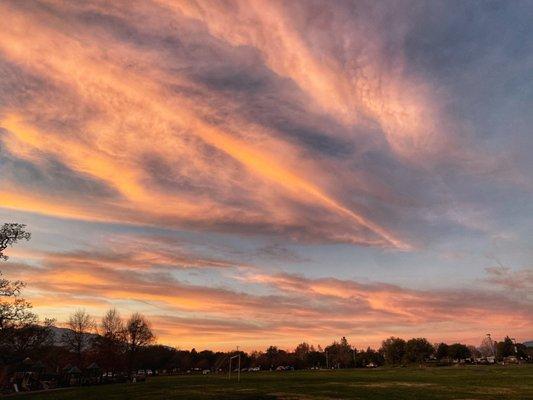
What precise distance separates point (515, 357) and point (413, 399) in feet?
631

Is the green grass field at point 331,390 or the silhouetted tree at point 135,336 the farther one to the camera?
the silhouetted tree at point 135,336

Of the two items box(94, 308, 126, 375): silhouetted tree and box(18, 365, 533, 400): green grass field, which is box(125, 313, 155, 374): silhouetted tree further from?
box(18, 365, 533, 400): green grass field

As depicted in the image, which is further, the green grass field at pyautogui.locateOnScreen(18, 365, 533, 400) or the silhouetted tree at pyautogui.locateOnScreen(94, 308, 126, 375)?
the silhouetted tree at pyautogui.locateOnScreen(94, 308, 126, 375)

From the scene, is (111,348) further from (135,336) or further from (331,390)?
(331,390)

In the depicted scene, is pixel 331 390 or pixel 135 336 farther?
pixel 135 336

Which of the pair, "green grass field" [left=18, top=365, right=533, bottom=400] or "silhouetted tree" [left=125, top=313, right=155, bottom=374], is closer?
"green grass field" [left=18, top=365, right=533, bottom=400]

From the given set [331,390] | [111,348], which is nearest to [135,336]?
[111,348]

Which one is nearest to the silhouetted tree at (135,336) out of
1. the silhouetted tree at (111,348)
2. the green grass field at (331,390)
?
the silhouetted tree at (111,348)

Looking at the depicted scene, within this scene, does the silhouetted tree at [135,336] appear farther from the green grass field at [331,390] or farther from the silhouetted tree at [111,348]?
the green grass field at [331,390]

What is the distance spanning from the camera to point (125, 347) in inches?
5507

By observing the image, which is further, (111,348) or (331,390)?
(111,348)

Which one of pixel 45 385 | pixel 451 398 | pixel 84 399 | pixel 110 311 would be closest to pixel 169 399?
pixel 84 399

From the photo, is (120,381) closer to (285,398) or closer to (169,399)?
(169,399)

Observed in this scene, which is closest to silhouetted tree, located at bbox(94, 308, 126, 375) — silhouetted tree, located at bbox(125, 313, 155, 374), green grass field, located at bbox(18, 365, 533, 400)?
silhouetted tree, located at bbox(125, 313, 155, 374)
